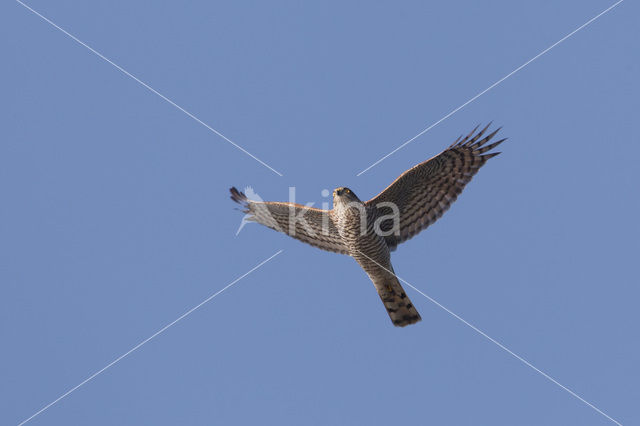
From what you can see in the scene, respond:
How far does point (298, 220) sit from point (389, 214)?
180cm

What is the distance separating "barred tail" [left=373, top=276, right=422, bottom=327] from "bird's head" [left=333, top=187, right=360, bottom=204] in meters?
1.98

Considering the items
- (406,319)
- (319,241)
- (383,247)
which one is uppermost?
(319,241)

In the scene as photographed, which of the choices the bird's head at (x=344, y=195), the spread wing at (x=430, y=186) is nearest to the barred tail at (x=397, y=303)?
the spread wing at (x=430, y=186)

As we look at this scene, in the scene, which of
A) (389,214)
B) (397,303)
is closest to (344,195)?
(389,214)

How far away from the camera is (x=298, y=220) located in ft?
51.7

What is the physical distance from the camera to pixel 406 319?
51.6 ft

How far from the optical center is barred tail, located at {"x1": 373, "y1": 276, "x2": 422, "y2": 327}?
15695 mm

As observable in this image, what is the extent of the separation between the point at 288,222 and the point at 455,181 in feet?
11.0

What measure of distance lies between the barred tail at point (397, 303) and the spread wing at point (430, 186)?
81 centimetres

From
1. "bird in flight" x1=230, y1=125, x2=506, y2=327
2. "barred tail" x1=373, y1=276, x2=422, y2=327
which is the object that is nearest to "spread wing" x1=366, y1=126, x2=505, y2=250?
"bird in flight" x1=230, y1=125, x2=506, y2=327

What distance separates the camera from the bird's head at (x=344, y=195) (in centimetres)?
1455

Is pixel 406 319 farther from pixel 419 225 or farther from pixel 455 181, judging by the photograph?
pixel 455 181

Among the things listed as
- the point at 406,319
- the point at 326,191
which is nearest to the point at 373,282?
the point at 406,319

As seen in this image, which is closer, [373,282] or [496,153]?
[496,153]
